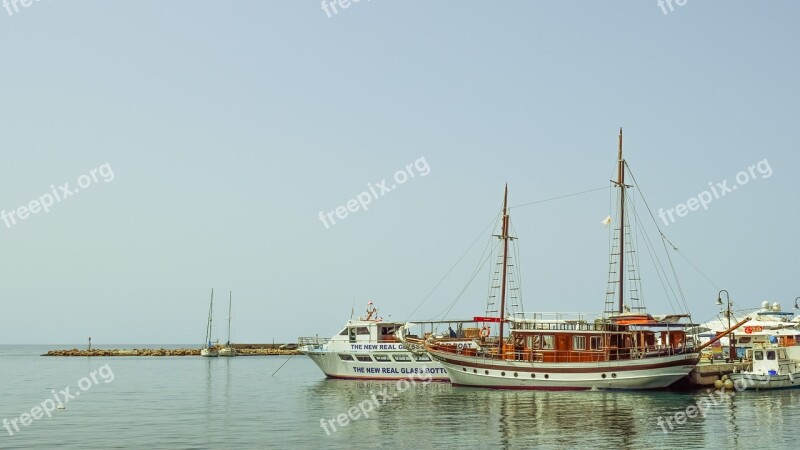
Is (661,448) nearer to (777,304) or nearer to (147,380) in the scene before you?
(777,304)

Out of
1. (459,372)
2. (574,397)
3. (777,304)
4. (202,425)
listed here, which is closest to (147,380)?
(459,372)

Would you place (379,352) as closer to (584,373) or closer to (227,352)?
(584,373)

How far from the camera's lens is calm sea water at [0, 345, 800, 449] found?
3072cm

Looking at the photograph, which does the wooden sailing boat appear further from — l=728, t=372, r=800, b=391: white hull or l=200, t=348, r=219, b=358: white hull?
l=200, t=348, r=219, b=358: white hull

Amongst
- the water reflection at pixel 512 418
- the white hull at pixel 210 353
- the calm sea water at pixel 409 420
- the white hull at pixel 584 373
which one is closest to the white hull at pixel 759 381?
the calm sea water at pixel 409 420

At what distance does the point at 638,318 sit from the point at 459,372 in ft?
41.9

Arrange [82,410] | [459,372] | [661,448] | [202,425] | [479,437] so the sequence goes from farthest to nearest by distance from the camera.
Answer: [459,372] < [82,410] < [202,425] < [479,437] < [661,448]

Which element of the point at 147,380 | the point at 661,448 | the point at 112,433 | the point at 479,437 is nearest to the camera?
the point at 661,448

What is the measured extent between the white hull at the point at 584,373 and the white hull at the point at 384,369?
670 centimetres

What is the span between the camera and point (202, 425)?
1475 inches

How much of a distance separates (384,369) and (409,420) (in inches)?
928

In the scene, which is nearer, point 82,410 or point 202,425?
point 202,425

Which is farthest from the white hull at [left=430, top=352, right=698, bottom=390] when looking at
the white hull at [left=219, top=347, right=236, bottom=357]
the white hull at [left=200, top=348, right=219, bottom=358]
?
the white hull at [left=200, top=348, right=219, bottom=358]

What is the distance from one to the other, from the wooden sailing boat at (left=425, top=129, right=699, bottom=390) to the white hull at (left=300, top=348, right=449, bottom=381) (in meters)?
4.67
